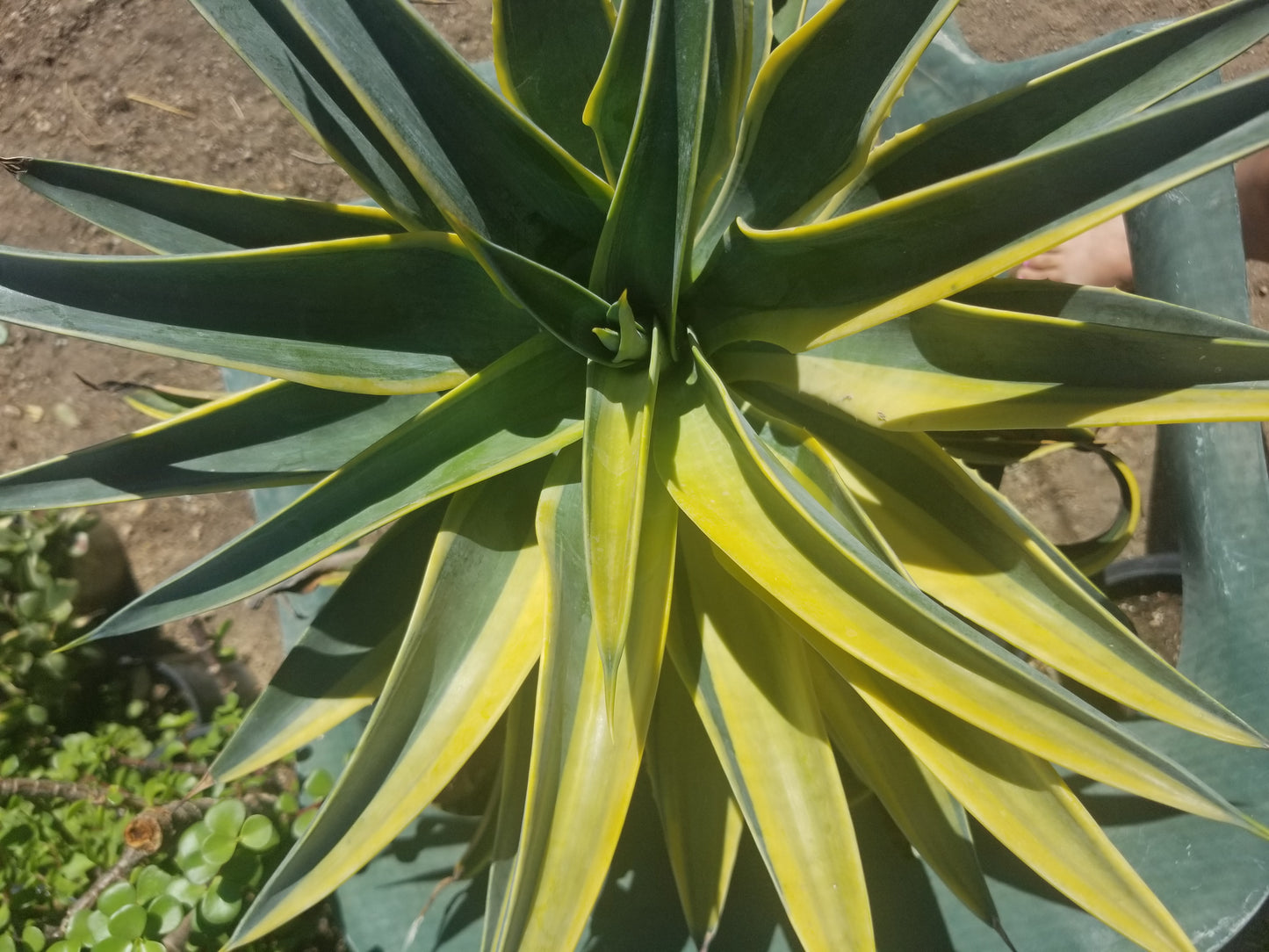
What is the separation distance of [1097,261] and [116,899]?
57.5 inches

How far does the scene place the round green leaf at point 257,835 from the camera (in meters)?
0.83

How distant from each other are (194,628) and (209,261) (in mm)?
1047

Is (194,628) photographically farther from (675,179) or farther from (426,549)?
(675,179)

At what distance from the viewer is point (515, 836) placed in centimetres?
68

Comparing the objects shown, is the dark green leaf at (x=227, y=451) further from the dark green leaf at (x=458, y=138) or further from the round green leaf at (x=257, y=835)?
the round green leaf at (x=257, y=835)

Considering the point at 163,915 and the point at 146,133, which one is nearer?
the point at 163,915

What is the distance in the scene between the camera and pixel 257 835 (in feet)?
2.71

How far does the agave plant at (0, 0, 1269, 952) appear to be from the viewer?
0.50 m

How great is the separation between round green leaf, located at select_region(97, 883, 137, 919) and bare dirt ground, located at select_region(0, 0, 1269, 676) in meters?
0.82

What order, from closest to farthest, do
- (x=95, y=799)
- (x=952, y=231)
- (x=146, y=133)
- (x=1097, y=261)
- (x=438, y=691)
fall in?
(x=952, y=231) → (x=438, y=691) → (x=95, y=799) → (x=1097, y=261) → (x=146, y=133)

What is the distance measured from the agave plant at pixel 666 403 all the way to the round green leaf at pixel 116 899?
29cm

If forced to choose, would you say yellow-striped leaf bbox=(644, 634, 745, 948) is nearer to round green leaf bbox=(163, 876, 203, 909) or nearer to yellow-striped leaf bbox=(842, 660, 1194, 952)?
yellow-striped leaf bbox=(842, 660, 1194, 952)

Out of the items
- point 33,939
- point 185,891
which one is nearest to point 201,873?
point 185,891

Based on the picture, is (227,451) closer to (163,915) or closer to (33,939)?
(163,915)
